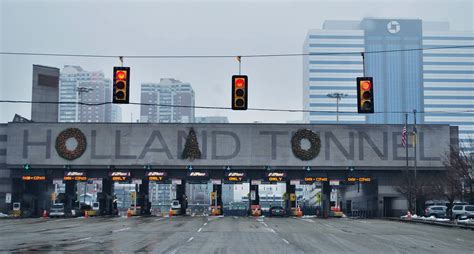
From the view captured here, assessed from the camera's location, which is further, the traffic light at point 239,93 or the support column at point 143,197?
the support column at point 143,197

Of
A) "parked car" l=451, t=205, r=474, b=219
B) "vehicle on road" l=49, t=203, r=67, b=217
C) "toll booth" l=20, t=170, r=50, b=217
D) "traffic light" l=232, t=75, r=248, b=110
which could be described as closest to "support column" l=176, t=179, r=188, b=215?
"toll booth" l=20, t=170, r=50, b=217

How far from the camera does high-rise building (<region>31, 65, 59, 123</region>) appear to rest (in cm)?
8357

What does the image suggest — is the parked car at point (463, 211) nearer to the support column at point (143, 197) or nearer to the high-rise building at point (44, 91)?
the support column at point (143, 197)

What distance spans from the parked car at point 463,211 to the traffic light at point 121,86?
136ft

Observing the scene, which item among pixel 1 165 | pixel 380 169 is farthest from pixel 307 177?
pixel 1 165

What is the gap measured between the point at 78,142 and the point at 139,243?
156 feet

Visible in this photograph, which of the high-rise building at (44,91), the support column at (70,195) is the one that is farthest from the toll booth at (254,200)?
the high-rise building at (44,91)

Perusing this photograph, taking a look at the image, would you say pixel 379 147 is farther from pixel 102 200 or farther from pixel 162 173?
pixel 102 200

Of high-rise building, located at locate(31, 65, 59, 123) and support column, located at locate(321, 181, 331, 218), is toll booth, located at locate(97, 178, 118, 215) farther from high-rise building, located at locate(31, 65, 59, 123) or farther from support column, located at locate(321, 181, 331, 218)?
support column, located at locate(321, 181, 331, 218)

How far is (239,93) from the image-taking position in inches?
973

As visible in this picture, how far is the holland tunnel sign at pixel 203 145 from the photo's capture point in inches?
2869

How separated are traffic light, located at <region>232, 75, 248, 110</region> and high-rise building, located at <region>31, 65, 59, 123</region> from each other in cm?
6352

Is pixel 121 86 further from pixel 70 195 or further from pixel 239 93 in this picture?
pixel 70 195

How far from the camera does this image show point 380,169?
240 feet
